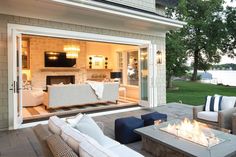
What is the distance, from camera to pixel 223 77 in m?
20.6

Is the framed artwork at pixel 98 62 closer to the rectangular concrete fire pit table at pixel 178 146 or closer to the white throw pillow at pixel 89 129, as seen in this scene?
the rectangular concrete fire pit table at pixel 178 146

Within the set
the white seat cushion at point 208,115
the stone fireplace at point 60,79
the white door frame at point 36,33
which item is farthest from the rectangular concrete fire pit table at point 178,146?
the stone fireplace at point 60,79

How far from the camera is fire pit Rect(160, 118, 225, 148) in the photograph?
3.10 m

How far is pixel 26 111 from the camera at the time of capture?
24.0ft

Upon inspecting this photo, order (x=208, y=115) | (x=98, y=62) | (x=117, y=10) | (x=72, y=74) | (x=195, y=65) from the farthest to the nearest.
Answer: (x=195, y=65), (x=98, y=62), (x=72, y=74), (x=117, y=10), (x=208, y=115)

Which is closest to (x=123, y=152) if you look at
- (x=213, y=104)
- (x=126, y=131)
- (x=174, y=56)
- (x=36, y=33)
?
(x=126, y=131)

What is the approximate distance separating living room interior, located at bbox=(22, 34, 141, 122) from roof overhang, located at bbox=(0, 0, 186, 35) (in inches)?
55.7

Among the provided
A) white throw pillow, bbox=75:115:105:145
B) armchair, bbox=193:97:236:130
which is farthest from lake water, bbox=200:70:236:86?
white throw pillow, bbox=75:115:105:145

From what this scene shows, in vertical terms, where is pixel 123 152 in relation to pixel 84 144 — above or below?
below

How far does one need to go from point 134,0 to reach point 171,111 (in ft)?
16.0

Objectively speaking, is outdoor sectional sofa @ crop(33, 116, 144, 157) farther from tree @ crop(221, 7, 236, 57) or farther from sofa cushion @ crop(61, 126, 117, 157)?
tree @ crop(221, 7, 236, 57)

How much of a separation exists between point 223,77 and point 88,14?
18571mm

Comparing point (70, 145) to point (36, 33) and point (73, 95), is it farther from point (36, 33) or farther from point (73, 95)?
point (73, 95)

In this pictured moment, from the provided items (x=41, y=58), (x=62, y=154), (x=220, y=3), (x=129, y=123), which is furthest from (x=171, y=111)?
(x=220, y=3)
